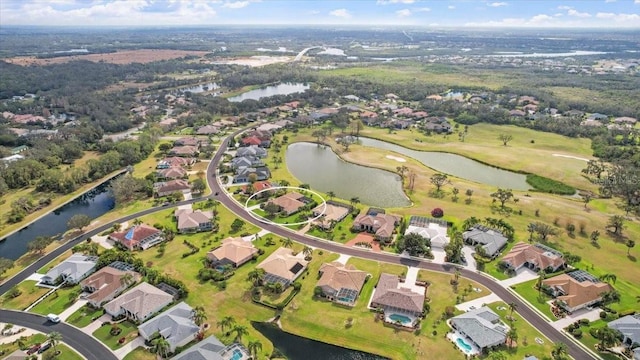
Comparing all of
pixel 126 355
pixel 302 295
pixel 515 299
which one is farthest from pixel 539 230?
pixel 126 355

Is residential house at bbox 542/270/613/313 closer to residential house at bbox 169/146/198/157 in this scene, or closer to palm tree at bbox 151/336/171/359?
palm tree at bbox 151/336/171/359

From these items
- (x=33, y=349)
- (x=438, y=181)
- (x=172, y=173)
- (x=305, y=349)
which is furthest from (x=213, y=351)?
(x=438, y=181)

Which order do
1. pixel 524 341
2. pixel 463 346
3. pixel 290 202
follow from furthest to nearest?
pixel 290 202 → pixel 524 341 → pixel 463 346

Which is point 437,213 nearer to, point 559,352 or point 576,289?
point 576,289

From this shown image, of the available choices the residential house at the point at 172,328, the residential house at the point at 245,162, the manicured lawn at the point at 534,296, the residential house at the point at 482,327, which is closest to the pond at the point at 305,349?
the residential house at the point at 172,328

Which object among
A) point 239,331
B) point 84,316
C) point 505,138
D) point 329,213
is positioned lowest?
point 84,316

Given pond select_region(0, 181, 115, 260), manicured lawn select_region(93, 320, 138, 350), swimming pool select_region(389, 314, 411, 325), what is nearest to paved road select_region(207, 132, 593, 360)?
swimming pool select_region(389, 314, 411, 325)

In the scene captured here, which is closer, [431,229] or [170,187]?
[431,229]

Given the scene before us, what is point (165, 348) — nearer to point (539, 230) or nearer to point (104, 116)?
point (539, 230)
